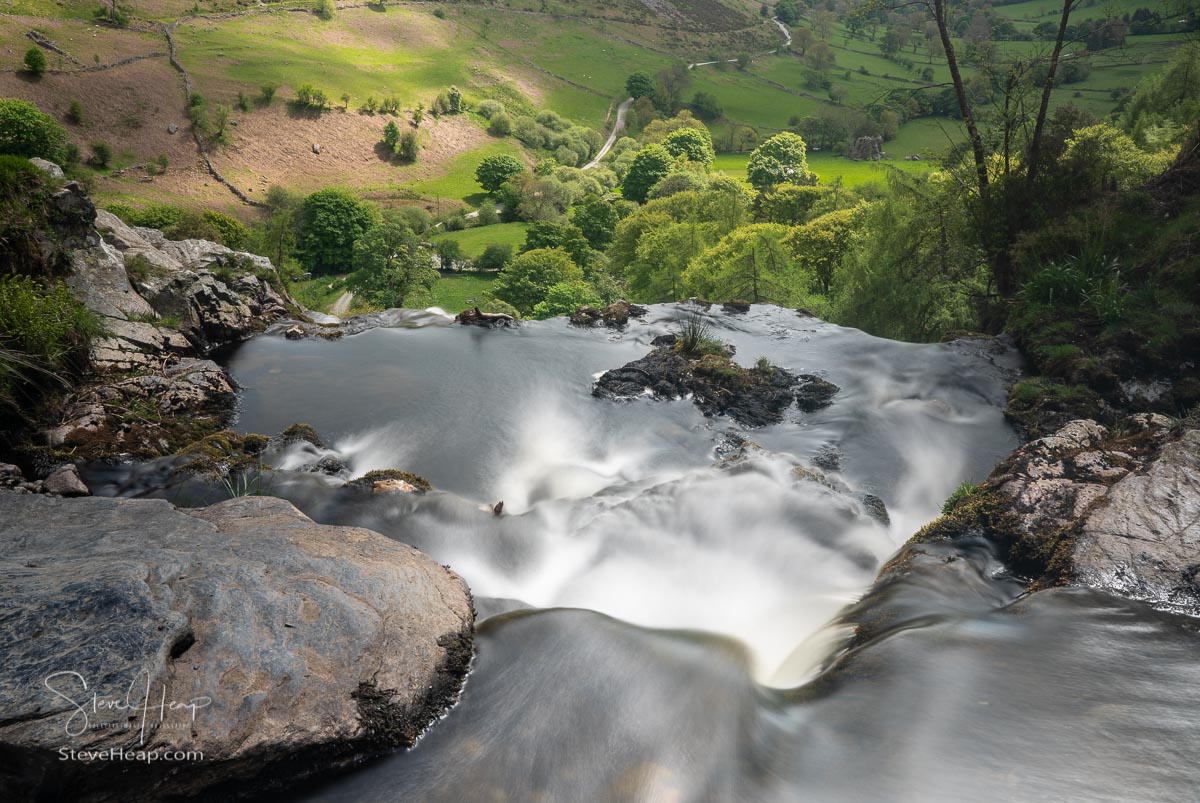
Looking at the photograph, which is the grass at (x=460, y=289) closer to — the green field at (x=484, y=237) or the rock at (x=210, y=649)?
the green field at (x=484, y=237)

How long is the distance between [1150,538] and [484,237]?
250 ft

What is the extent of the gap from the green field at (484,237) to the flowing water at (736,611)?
55844 mm

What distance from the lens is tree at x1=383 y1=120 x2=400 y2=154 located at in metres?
98.3

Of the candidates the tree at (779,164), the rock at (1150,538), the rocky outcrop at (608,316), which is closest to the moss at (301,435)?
the rocky outcrop at (608,316)

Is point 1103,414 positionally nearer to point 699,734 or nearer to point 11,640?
point 699,734

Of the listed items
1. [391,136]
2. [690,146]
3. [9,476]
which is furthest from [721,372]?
[391,136]

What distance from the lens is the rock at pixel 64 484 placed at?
38.1ft

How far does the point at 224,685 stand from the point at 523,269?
149ft

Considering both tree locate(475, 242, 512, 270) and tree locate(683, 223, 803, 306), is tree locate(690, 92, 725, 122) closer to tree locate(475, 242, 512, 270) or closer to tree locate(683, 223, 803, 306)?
tree locate(475, 242, 512, 270)

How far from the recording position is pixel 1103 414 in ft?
50.1

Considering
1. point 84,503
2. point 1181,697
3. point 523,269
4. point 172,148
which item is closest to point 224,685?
point 84,503

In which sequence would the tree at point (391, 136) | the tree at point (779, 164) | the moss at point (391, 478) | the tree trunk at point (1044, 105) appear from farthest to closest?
the tree at point (391, 136) < the tree at point (779, 164) < the tree trunk at point (1044, 105) < the moss at point (391, 478)

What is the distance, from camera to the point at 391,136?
98250 mm

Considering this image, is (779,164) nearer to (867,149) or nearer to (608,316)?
(867,149)
